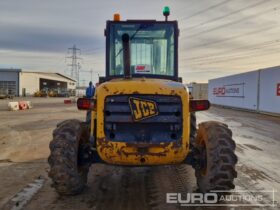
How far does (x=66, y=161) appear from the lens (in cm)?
550

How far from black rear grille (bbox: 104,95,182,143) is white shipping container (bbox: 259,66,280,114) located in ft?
71.6

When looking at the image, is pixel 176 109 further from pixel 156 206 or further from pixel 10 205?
pixel 10 205

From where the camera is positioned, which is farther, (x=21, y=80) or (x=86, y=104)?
(x=21, y=80)

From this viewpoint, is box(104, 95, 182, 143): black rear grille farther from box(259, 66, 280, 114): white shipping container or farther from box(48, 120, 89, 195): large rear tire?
box(259, 66, 280, 114): white shipping container

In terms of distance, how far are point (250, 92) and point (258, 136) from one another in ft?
57.9

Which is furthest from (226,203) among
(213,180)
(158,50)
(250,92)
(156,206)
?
(250,92)

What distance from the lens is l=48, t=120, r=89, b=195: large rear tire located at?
5.50 metres

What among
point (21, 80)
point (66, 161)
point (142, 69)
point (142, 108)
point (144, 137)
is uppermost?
point (21, 80)

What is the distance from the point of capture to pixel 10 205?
5.36 metres

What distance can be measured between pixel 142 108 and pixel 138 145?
1.89ft

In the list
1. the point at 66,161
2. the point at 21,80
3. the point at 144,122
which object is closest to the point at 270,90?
the point at 144,122
